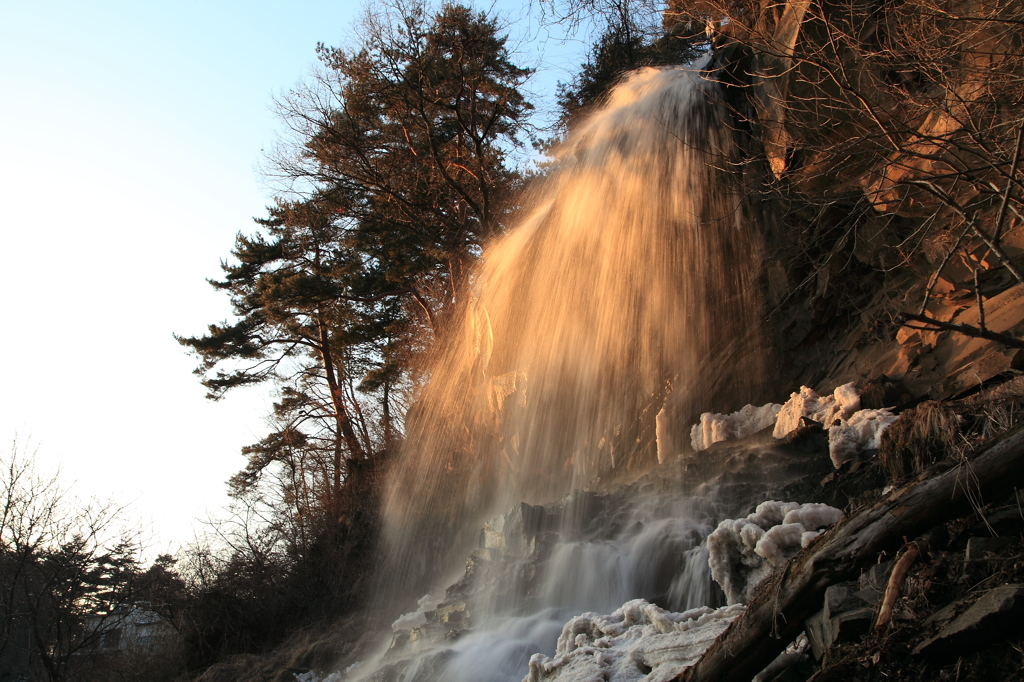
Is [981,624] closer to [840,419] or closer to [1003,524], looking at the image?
[1003,524]

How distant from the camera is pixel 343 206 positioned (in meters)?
17.9

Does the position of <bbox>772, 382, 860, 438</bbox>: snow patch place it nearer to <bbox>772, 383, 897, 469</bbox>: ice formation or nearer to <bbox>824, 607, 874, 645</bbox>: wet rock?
<bbox>772, 383, 897, 469</bbox>: ice formation

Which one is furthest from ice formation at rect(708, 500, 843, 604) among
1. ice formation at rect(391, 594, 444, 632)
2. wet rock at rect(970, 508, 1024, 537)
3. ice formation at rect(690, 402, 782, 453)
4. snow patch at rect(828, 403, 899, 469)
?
ice formation at rect(391, 594, 444, 632)

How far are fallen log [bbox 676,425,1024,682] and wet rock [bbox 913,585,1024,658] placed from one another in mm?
A: 504

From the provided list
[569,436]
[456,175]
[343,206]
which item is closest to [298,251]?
[343,206]

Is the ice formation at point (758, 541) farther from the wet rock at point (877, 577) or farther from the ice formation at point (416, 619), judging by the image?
the ice formation at point (416, 619)

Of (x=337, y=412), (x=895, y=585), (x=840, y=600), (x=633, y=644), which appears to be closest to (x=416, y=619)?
(x=633, y=644)

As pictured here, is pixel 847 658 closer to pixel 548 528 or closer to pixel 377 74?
pixel 548 528

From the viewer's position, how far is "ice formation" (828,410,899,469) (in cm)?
702

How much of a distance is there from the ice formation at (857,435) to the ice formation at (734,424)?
1796 millimetres

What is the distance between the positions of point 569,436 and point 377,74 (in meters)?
9.87

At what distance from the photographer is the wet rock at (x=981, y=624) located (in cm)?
284

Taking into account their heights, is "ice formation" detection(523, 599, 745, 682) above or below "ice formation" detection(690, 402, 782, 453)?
below

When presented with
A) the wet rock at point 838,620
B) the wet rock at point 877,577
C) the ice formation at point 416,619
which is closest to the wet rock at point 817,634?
the wet rock at point 838,620
